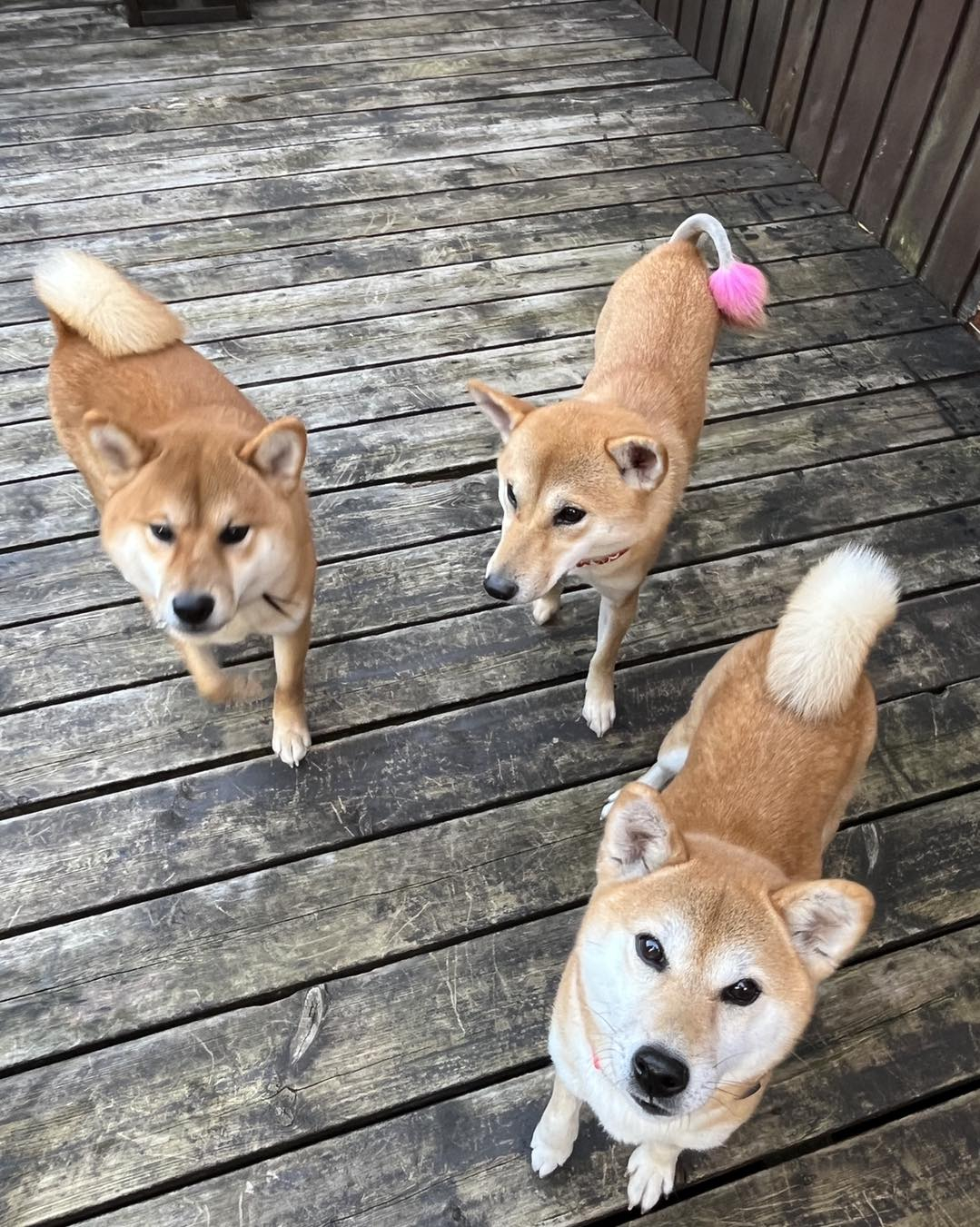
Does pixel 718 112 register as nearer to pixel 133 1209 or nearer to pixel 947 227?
pixel 947 227

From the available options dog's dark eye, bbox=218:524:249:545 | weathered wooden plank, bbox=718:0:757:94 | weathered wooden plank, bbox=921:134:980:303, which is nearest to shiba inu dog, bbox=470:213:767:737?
dog's dark eye, bbox=218:524:249:545

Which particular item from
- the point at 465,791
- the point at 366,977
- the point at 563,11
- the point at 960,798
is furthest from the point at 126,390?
the point at 563,11

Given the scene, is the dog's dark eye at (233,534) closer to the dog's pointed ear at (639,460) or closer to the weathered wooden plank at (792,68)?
the dog's pointed ear at (639,460)

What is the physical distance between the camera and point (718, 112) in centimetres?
422

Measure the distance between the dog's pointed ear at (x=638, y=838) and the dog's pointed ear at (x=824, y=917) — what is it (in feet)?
0.57

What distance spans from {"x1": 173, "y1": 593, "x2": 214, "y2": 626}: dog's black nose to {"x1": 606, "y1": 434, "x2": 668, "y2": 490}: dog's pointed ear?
3.08 ft

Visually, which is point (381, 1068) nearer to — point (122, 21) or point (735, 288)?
point (735, 288)

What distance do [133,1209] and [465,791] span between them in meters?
1.05

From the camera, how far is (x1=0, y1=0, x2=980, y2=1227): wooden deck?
5.53ft

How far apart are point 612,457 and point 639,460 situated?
62mm

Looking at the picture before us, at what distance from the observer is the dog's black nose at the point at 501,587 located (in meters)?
1.98

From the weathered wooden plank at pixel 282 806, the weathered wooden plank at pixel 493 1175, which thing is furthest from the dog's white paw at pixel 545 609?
the weathered wooden plank at pixel 493 1175

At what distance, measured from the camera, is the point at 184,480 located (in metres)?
1.64

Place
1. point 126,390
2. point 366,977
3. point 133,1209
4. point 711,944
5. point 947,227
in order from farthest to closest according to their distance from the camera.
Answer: point 947,227 → point 126,390 → point 366,977 → point 133,1209 → point 711,944
